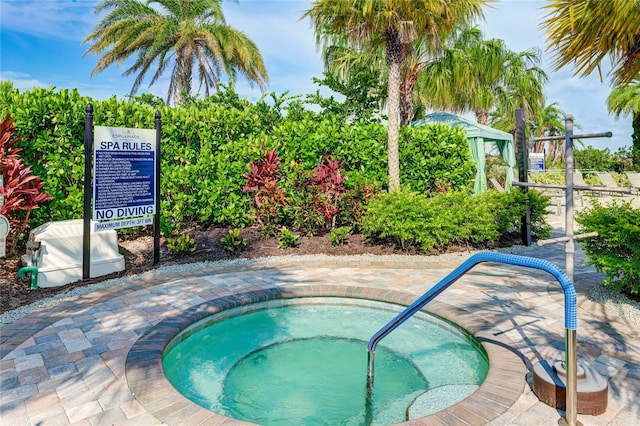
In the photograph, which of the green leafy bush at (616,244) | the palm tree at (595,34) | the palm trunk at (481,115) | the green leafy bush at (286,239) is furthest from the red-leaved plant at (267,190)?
the palm trunk at (481,115)

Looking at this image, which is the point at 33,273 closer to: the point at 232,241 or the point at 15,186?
the point at 15,186

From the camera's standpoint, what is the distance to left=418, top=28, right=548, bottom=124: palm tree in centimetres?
1404

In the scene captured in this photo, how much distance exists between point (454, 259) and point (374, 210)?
1.69 metres

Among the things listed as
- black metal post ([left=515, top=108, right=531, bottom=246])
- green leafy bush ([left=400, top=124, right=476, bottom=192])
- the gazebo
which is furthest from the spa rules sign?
the gazebo

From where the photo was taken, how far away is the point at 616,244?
427 cm

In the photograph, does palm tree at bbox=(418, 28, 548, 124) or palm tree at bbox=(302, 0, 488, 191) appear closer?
palm tree at bbox=(302, 0, 488, 191)

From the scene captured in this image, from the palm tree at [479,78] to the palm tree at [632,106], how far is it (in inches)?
284

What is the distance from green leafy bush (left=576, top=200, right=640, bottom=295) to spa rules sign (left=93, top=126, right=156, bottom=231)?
6066 mm

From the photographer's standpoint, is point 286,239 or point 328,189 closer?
point 286,239

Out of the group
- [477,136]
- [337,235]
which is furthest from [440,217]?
[477,136]

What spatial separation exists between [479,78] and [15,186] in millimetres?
16472

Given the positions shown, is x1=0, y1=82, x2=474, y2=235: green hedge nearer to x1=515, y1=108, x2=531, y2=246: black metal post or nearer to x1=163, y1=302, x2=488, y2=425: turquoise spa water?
x1=515, y1=108, x2=531, y2=246: black metal post

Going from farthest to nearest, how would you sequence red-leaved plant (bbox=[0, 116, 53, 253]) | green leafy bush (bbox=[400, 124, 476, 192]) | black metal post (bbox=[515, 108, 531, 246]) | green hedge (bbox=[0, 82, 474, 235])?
1. green leafy bush (bbox=[400, 124, 476, 192])
2. black metal post (bbox=[515, 108, 531, 246])
3. green hedge (bbox=[0, 82, 474, 235])
4. red-leaved plant (bbox=[0, 116, 53, 253])

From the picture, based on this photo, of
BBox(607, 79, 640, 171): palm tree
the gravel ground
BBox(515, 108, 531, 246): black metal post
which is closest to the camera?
the gravel ground
